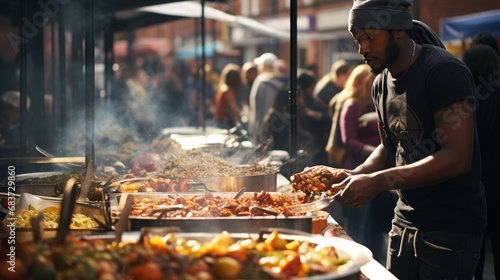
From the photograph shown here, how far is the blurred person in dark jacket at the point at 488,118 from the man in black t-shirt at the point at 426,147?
2031mm

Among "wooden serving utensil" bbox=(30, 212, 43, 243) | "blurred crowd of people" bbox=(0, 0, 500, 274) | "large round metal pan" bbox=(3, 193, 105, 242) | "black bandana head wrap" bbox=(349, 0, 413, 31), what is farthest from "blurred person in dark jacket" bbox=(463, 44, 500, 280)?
"wooden serving utensil" bbox=(30, 212, 43, 243)

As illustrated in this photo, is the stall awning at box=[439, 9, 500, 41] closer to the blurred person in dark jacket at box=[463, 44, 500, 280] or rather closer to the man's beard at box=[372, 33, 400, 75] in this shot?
the blurred person in dark jacket at box=[463, 44, 500, 280]

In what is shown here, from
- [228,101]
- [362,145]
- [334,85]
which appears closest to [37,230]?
[362,145]

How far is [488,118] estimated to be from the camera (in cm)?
575

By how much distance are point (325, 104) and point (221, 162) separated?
16.8 ft

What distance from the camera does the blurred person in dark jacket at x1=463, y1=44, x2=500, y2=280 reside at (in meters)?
5.73

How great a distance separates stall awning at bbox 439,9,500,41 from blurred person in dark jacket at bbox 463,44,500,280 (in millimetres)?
4531

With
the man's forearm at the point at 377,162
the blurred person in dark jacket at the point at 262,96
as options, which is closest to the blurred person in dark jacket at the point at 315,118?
the blurred person in dark jacket at the point at 262,96

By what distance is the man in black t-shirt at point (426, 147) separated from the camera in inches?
137

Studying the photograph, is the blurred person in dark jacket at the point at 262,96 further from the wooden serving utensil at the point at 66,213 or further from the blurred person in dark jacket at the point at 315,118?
the wooden serving utensil at the point at 66,213

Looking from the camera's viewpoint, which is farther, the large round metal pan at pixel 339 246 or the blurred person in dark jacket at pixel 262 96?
the blurred person in dark jacket at pixel 262 96

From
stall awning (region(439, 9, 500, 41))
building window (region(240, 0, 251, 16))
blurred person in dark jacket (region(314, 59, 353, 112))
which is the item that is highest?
building window (region(240, 0, 251, 16))

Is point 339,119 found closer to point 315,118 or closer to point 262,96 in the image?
point 315,118

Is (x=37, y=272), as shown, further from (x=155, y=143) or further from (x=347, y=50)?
(x=347, y=50)
